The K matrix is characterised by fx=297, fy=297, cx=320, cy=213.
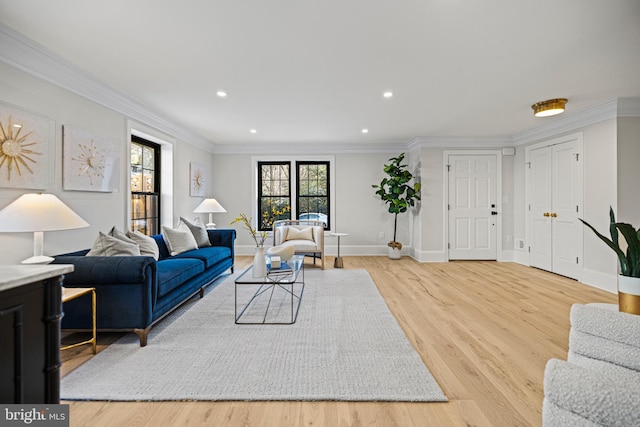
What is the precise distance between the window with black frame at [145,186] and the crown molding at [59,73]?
1.61 feet

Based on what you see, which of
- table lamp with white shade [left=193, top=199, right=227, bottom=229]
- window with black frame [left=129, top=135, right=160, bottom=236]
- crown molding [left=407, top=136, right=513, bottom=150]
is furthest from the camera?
crown molding [left=407, top=136, right=513, bottom=150]

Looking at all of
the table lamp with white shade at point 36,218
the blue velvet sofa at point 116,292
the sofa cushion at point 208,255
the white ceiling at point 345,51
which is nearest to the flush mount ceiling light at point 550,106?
the white ceiling at point 345,51

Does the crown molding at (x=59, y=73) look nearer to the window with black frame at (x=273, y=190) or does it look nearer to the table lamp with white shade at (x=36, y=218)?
the table lamp with white shade at (x=36, y=218)

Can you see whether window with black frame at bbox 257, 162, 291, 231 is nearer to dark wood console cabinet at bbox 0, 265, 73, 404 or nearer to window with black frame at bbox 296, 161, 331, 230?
window with black frame at bbox 296, 161, 331, 230

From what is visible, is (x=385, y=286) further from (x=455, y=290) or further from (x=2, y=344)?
(x=2, y=344)

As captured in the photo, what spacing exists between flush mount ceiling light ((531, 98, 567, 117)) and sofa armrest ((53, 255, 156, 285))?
4.96 metres

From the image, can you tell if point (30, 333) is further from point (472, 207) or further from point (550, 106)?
point (472, 207)

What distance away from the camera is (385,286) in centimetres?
417

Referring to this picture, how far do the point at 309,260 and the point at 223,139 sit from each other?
304cm

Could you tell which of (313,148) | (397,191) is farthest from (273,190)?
(397,191)

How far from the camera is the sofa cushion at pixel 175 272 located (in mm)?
2687

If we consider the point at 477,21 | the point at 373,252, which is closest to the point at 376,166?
the point at 373,252

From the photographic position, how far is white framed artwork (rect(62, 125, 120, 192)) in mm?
2885

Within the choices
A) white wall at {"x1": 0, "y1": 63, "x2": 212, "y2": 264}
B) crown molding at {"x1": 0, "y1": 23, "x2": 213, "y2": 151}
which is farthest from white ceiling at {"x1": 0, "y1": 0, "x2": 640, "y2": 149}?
white wall at {"x1": 0, "y1": 63, "x2": 212, "y2": 264}
